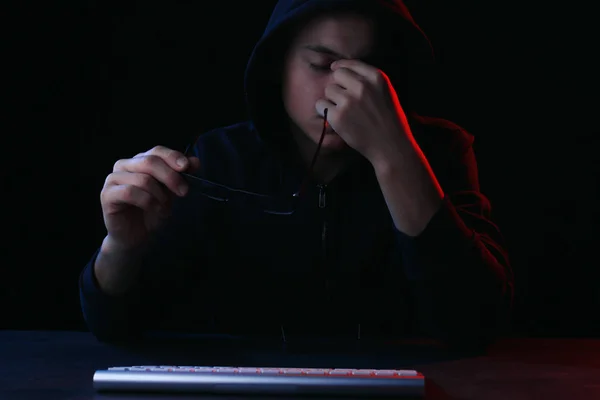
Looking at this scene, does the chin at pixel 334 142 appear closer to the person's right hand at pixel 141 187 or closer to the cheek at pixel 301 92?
the cheek at pixel 301 92

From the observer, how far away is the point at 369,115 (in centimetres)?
119

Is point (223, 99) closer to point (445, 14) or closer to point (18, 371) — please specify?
point (445, 14)

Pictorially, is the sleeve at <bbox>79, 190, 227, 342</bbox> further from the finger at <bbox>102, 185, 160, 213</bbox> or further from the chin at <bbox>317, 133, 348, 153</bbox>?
the chin at <bbox>317, 133, 348, 153</bbox>

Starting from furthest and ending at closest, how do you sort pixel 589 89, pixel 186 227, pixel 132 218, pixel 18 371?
pixel 589 89 → pixel 186 227 → pixel 132 218 → pixel 18 371

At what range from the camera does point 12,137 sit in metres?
1.95

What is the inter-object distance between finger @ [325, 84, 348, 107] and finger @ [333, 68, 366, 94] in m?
0.01

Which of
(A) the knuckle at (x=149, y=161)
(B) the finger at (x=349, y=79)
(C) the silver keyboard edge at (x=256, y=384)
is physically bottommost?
(C) the silver keyboard edge at (x=256, y=384)

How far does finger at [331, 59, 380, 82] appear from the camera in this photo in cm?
121

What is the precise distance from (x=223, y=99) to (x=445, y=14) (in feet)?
2.42

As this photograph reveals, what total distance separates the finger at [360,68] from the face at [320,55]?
0.27 ft

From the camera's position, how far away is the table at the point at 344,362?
0.80 m

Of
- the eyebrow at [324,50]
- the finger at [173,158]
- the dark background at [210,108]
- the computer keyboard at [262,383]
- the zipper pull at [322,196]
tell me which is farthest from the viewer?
the dark background at [210,108]

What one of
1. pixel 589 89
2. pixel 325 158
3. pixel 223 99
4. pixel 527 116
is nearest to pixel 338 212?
pixel 325 158

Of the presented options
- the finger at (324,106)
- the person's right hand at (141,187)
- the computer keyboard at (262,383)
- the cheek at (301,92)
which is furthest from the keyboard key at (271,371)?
the cheek at (301,92)
